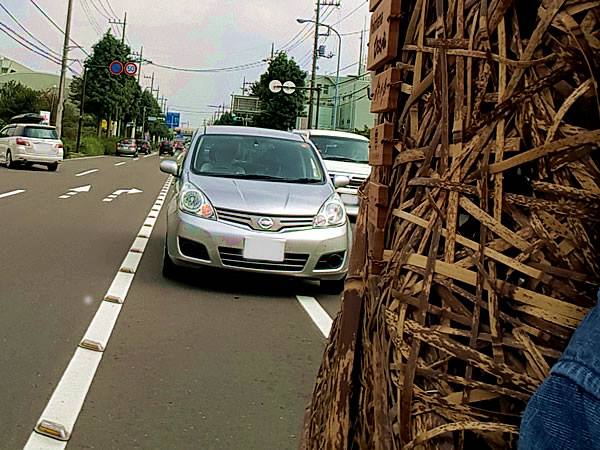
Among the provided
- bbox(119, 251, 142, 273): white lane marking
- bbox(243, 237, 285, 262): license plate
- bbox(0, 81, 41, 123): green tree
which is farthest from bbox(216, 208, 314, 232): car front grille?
bbox(0, 81, 41, 123): green tree

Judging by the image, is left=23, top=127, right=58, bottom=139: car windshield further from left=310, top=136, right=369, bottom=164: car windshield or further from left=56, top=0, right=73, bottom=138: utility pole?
left=56, top=0, right=73, bottom=138: utility pole

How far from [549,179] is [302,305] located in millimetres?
6213

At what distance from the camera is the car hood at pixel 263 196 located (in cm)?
723

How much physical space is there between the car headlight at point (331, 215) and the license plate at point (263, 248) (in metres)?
0.43

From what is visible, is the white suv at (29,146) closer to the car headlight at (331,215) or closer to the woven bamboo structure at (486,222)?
the car headlight at (331,215)

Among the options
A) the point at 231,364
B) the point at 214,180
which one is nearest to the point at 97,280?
the point at 214,180

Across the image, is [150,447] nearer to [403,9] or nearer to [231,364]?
[231,364]

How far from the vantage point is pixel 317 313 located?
6871 mm

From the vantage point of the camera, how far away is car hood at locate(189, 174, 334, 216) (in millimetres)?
7234

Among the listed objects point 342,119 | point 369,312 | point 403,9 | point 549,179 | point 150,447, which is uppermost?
point 342,119

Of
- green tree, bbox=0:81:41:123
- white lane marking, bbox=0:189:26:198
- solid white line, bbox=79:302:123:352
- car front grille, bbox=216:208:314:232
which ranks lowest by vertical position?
solid white line, bbox=79:302:123:352

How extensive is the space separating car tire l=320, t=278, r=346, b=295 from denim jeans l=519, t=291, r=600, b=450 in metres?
6.91

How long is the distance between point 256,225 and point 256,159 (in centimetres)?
144

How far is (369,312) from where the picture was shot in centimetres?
133
